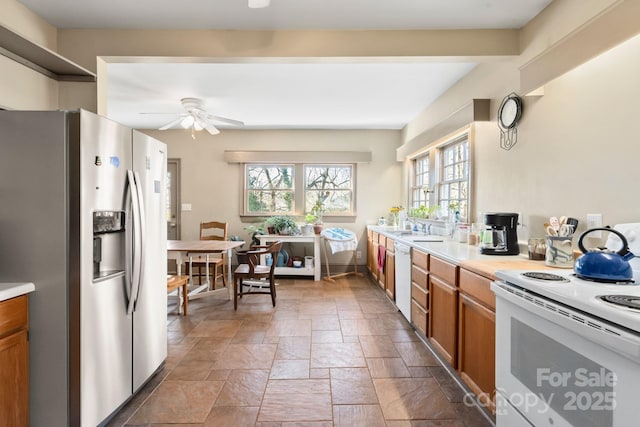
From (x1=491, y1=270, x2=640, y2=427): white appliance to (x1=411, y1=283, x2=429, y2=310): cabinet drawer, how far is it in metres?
1.26

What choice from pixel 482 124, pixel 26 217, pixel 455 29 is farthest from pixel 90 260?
pixel 482 124

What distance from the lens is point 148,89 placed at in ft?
12.4

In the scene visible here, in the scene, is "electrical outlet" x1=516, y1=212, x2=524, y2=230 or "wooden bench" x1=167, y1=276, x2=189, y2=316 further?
"wooden bench" x1=167, y1=276, x2=189, y2=316

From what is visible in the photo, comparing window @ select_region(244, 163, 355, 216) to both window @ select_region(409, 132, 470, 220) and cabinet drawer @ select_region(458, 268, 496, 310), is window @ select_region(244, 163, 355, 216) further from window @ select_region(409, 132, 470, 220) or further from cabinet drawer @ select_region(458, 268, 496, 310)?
cabinet drawer @ select_region(458, 268, 496, 310)

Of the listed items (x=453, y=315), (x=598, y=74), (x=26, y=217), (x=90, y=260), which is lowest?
(x=453, y=315)

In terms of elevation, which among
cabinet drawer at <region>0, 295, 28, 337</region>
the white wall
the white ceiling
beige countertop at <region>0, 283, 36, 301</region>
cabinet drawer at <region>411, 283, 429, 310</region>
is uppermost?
the white ceiling

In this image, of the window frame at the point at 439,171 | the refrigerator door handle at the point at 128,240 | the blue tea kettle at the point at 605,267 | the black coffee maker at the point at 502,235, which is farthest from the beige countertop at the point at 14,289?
the window frame at the point at 439,171

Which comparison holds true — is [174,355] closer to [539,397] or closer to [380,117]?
[539,397]

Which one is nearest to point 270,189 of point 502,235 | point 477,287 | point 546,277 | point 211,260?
point 211,260

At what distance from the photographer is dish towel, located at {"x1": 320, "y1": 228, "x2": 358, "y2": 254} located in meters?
5.21

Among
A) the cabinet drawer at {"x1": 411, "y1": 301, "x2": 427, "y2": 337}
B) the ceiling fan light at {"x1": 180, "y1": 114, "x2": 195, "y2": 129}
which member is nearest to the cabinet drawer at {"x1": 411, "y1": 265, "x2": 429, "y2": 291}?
the cabinet drawer at {"x1": 411, "y1": 301, "x2": 427, "y2": 337}

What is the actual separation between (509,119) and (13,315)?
326cm

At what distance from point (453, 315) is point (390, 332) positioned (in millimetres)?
1034

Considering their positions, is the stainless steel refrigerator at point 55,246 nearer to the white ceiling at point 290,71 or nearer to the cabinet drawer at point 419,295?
the white ceiling at point 290,71
